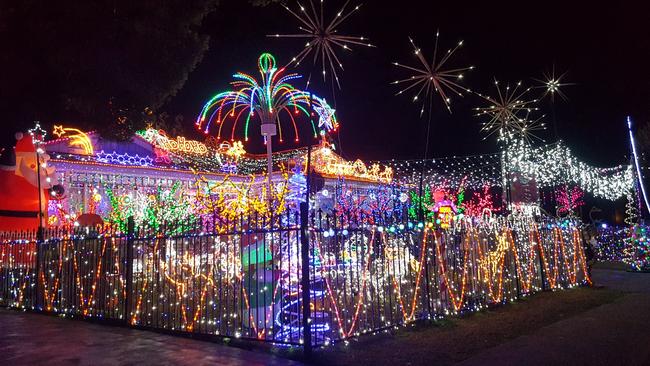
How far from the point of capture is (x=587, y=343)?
23.8 feet

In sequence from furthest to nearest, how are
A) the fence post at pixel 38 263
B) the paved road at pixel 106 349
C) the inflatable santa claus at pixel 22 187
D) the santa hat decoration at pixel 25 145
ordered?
1. the santa hat decoration at pixel 25 145
2. the inflatable santa claus at pixel 22 187
3. the fence post at pixel 38 263
4. the paved road at pixel 106 349

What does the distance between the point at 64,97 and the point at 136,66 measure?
1.60 m

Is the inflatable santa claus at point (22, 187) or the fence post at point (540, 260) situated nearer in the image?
the fence post at point (540, 260)

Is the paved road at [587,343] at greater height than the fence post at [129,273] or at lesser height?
lesser

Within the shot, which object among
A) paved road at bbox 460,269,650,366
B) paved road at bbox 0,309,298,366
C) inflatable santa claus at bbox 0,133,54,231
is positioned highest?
inflatable santa claus at bbox 0,133,54,231

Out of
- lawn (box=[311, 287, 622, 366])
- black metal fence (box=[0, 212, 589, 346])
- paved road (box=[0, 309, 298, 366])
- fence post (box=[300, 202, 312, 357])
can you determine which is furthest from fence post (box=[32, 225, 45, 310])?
lawn (box=[311, 287, 622, 366])

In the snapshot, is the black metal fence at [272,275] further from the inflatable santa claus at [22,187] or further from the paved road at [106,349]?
the inflatable santa claus at [22,187]

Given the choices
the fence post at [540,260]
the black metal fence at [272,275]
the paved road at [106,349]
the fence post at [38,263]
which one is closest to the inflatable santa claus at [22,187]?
the black metal fence at [272,275]

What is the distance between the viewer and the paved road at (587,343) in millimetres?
6391

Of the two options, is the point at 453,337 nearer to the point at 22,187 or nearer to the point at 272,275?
the point at 272,275

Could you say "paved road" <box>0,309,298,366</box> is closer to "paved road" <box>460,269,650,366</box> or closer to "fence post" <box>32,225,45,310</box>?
"fence post" <box>32,225,45,310</box>

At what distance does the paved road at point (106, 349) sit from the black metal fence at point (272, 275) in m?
0.50

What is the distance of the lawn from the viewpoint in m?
6.61

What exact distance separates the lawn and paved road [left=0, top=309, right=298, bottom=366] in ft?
3.67
